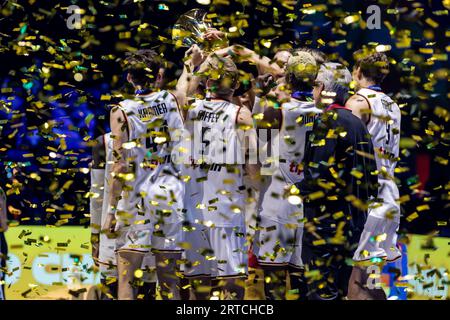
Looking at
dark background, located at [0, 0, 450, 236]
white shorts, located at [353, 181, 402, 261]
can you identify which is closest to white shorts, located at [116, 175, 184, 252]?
white shorts, located at [353, 181, 402, 261]

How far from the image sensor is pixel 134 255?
636cm

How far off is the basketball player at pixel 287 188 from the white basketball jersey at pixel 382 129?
20.0 inches

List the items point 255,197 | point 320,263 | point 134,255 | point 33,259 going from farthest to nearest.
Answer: point 33,259 → point 255,197 → point 134,255 → point 320,263

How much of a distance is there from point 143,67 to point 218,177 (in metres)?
0.92

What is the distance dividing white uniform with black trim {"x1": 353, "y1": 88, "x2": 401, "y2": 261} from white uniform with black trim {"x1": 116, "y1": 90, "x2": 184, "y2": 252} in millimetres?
1334

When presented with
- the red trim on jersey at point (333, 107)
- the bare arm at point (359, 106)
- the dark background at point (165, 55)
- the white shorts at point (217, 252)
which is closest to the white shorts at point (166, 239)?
the white shorts at point (217, 252)

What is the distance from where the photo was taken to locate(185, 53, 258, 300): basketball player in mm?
6426

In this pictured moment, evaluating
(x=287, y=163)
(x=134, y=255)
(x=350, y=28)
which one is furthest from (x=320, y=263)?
(x=350, y=28)

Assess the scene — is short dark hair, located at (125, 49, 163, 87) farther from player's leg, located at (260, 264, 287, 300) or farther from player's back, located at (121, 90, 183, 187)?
player's leg, located at (260, 264, 287, 300)

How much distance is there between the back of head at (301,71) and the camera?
20.4 feet

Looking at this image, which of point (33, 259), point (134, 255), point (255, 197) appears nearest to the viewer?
point (134, 255)

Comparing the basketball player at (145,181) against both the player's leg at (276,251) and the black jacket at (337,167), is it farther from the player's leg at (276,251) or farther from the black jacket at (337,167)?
the black jacket at (337,167)

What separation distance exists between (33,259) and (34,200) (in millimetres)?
1392

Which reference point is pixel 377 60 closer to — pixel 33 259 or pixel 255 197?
pixel 255 197
